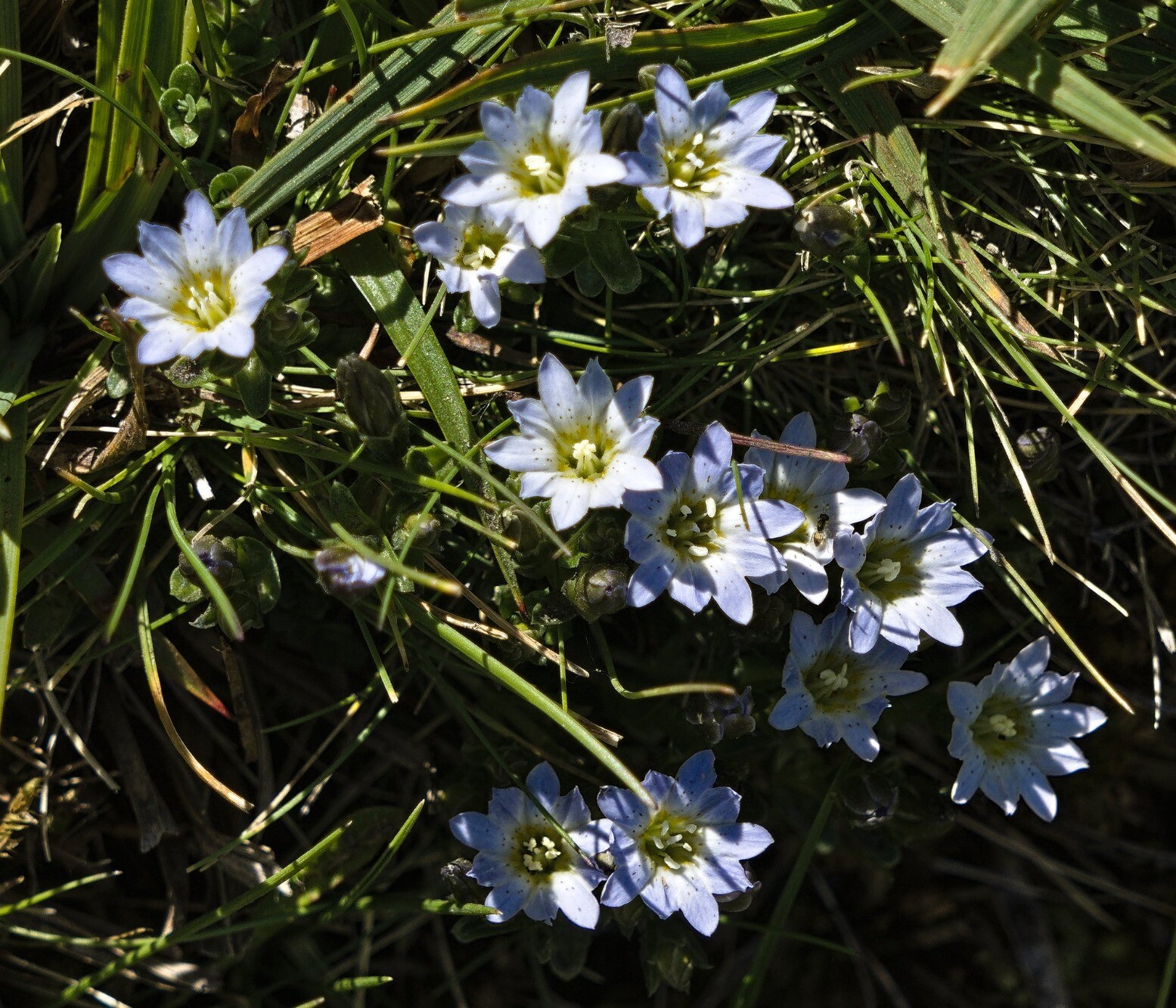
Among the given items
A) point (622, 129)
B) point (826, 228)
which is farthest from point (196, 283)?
point (826, 228)

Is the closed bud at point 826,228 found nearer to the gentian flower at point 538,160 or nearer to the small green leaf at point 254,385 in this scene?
the gentian flower at point 538,160

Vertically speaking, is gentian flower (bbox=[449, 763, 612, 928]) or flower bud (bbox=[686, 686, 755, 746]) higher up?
flower bud (bbox=[686, 686, 755, 746])

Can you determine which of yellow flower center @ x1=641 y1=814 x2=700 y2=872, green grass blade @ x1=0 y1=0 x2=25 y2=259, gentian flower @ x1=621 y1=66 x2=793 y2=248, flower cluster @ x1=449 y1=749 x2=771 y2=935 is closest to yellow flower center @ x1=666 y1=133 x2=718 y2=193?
gentian flower @ x1=621 y1=66 x2=793 y2=248

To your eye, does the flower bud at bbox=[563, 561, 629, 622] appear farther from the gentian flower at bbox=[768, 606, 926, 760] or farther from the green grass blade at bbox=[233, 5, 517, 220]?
the green grass blade at bbox=[233, 5, 517, 220]

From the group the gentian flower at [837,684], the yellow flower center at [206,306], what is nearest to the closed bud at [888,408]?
the gentian flower at [837,684]

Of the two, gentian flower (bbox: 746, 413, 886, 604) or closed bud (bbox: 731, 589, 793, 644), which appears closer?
gentian flower (bbox: 746, 413, 886, 604)

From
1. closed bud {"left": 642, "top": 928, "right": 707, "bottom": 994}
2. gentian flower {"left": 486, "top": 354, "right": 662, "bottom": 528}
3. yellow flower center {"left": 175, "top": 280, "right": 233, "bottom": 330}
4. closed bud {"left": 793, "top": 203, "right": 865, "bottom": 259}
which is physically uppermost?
closed bud {"left": 793, "top": 203, "right": 865, "bottom": 259}

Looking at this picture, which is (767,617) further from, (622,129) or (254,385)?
(254,385)

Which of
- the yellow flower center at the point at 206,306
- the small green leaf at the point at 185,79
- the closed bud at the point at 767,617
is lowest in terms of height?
the closed bud at the point at 767,617
